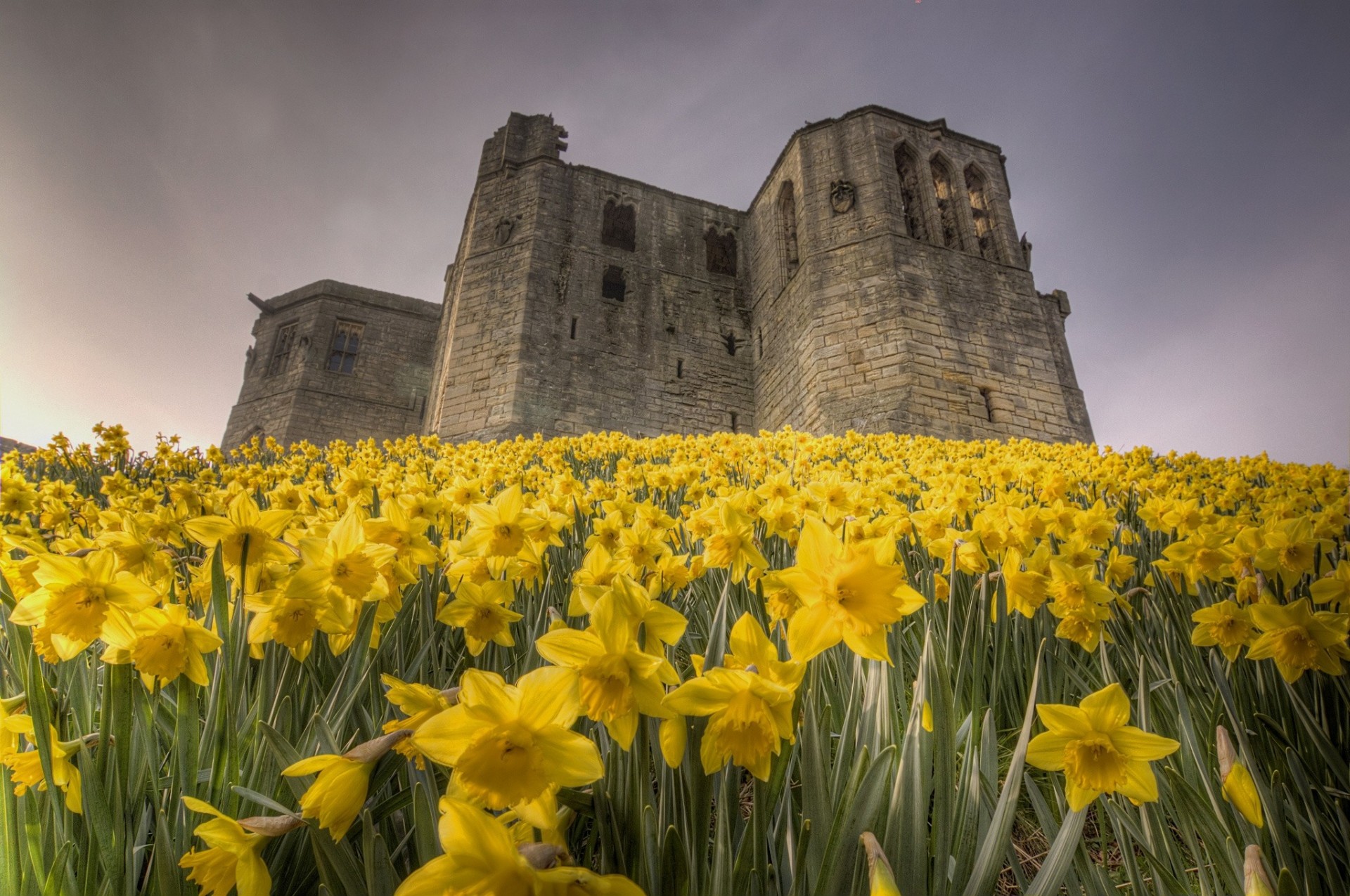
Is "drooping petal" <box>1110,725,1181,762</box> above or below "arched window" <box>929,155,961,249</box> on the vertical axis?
below

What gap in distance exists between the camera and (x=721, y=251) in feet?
57.1

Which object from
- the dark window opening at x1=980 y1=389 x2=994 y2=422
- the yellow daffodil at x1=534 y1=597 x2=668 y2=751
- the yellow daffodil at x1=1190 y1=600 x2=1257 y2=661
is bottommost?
the yellow daffodil at x1=534 y1=597 x2=668 y2=751

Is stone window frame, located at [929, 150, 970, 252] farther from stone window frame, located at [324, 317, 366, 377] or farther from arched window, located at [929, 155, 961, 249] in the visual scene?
stone window frame, located at [324, 317, 366, 377]

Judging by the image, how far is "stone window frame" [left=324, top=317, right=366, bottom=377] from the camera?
21.2 meters

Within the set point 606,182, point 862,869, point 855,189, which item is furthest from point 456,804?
point 606,182

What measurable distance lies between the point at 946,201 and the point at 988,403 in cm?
606

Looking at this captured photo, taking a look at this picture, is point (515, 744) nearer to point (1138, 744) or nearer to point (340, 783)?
point (340, 783)

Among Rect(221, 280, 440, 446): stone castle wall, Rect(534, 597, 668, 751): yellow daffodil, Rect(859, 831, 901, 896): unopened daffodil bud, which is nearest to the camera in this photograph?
Rect(859, 831, 901, 896): unopened daffodil bud

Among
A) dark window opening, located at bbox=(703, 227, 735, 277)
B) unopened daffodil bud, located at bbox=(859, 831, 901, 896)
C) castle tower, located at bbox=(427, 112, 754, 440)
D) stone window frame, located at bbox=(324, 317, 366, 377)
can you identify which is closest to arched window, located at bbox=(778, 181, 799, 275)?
castle tower, located at bbox=(427, 112, 754, 440)

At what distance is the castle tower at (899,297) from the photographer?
38.8 feet

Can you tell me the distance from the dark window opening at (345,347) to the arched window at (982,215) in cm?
2066

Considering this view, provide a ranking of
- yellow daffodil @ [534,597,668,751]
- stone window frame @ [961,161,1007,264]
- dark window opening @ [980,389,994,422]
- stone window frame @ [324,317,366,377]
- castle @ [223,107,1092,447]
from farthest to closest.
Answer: stone window frame @ [324,317,366,377] → stone window frame @ [961,161,1007,264] → castle @ [223,107,1092,447] → dark window opening @ [980,389,994,422] → yellow daffodil @ [534,597,668,751]

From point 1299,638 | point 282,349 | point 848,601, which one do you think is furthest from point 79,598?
point 282,349

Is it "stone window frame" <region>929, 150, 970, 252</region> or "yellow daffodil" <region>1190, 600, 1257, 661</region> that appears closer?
"yellow daffodil" <region>1190, 600, 1257, 661</region>
